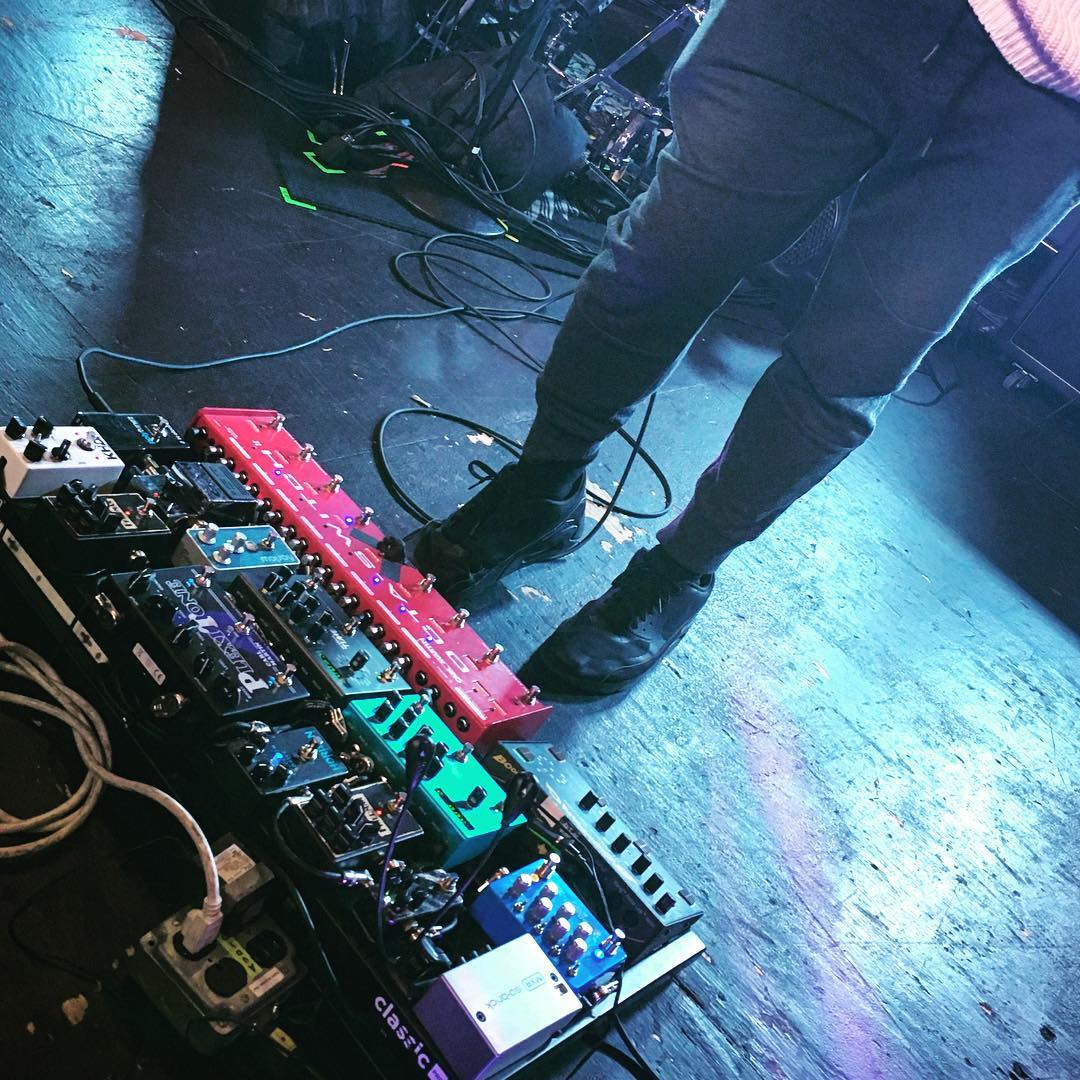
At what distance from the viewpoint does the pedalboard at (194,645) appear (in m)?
0.84

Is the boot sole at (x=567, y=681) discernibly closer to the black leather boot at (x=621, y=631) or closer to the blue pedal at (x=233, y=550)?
the black leather boot at (x=621, y=631)

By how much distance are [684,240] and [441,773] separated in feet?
2.05

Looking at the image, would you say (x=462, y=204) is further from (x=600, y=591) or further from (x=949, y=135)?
(x=949, y=135)

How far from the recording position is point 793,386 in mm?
1234

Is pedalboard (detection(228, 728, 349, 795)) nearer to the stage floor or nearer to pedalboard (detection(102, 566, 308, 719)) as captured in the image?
pedalboard (detection(102, 566, 308, 719))

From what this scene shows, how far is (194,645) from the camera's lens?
0.87 m

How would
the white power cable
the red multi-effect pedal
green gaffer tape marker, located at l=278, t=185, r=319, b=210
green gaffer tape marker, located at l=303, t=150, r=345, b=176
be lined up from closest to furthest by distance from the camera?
the white power cable → the red multi-effect pedal → green gaffer tape marker, located at l=278, t=185, r=319, b=210 → green gaffer tape marker, located at l=303, t=150, r=345, b=176

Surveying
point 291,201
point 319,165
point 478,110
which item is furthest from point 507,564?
point 478,110

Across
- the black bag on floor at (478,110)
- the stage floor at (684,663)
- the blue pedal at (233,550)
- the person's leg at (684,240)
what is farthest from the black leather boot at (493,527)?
the black bag on floor at (478,110)

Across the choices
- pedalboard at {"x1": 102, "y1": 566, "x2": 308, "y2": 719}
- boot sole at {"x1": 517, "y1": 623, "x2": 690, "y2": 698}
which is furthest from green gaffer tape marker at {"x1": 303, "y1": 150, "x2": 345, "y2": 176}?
pedalboard at {"x1": 102, "y1": 566, "x2": 308, "y2": 719}

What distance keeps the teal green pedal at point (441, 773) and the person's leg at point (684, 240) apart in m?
0.35

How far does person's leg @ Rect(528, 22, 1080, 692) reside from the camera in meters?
1.01

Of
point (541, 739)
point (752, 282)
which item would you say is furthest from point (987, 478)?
point (541, 739)

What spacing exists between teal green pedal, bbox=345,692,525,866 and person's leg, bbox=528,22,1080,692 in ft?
1.21
